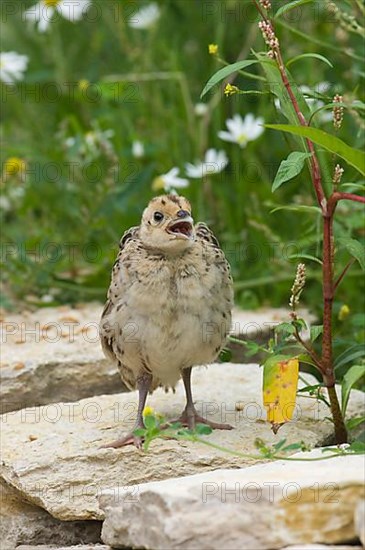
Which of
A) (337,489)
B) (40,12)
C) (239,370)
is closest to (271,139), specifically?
(40,12)

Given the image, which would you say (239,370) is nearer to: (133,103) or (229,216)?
(229,216)

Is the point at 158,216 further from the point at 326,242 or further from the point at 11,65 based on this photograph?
the point at 11,65

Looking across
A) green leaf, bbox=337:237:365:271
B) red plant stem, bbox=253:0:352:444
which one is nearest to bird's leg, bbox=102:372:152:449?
red plant stem, bbox=253:0:352:444

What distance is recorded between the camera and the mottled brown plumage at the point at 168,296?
3984mm

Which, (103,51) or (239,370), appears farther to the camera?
(103,51)

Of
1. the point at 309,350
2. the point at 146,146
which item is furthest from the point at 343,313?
the point at 146,146

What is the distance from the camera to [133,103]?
289 inches

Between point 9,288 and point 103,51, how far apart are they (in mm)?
2300

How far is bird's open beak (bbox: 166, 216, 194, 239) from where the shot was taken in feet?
13.0

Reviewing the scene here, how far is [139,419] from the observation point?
166 inches

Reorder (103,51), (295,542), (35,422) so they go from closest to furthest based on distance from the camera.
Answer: (295,542), (35,422), (103,51)

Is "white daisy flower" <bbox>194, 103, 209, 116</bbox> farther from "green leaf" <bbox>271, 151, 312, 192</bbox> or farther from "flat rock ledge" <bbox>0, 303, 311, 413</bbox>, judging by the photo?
"green leaf" <bbox>271, 151, 312, 192</bbox>

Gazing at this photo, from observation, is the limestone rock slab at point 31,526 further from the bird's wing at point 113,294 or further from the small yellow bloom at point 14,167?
the small yellow bloom at point 14,167

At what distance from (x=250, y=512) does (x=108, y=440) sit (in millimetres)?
1333
